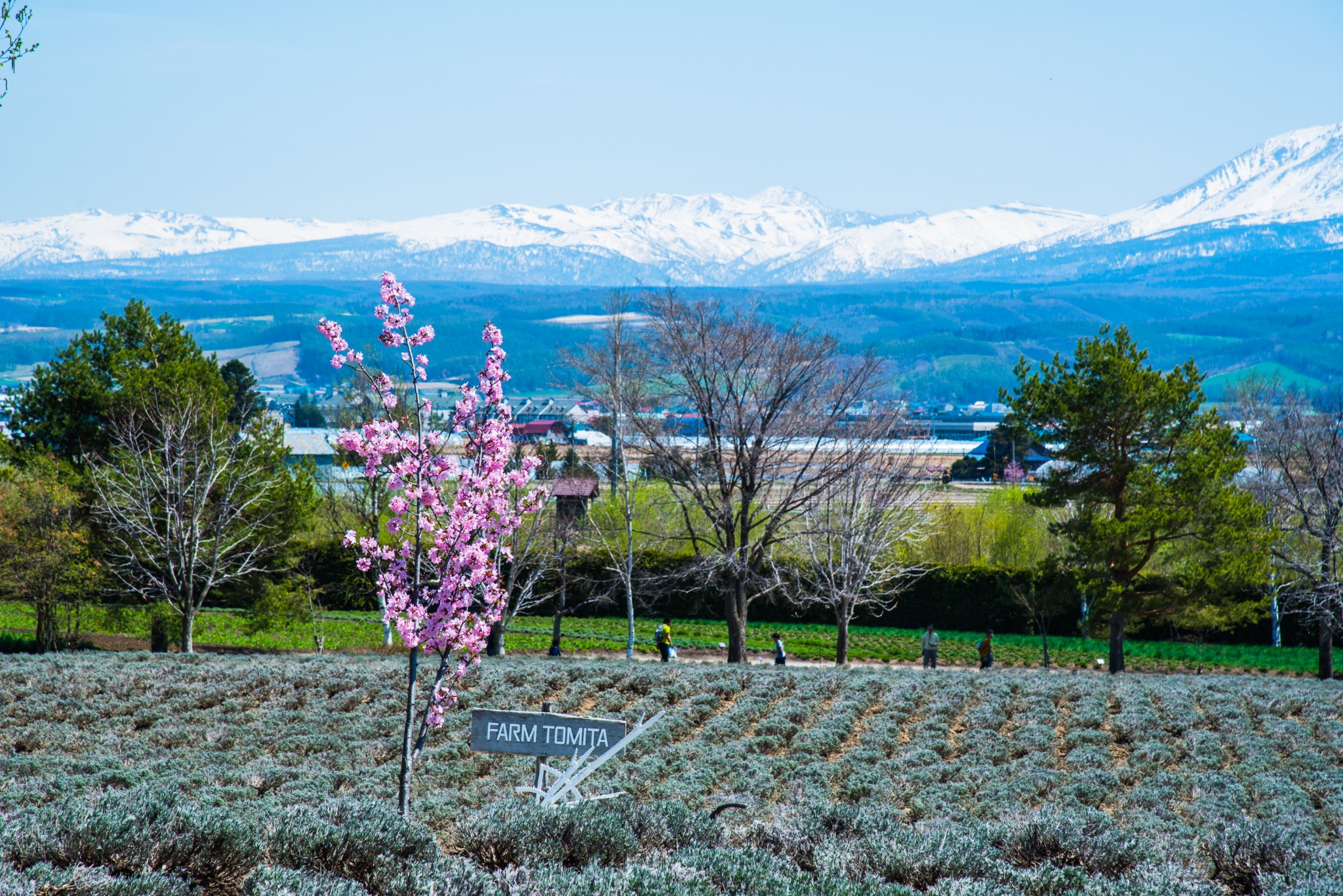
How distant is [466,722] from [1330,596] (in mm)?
22606

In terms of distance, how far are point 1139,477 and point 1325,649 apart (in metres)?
8.96

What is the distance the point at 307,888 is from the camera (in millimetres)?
5848

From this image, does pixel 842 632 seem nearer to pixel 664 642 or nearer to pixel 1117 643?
pixel 664 642

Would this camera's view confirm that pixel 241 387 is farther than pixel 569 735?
Yes

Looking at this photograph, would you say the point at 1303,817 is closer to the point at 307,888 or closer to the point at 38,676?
the point at 307,888

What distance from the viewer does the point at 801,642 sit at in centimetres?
3775

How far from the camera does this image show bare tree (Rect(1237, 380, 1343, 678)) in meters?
28.8

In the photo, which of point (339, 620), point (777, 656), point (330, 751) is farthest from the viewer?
point (339, 620)

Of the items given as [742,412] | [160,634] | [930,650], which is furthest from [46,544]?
[930,650]

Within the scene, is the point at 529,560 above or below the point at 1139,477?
below

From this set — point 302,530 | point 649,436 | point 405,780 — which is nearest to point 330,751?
point 405,780

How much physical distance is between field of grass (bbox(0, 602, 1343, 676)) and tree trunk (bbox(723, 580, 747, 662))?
29.2ft

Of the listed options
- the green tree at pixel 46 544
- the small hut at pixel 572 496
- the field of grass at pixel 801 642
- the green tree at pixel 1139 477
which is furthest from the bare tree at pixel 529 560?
the green tree at pixel 1139 477

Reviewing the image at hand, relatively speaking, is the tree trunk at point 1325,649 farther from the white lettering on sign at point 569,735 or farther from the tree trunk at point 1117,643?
the white lettering on sign at point 569,735
